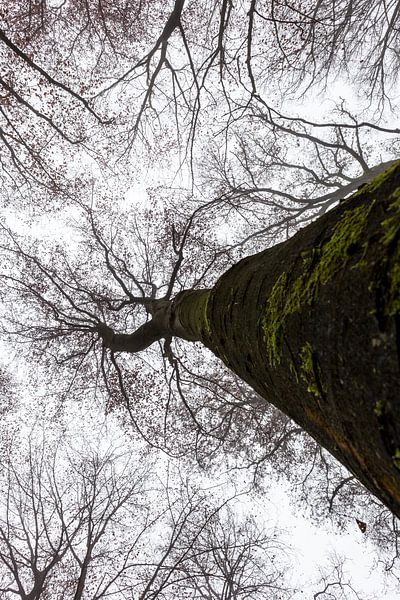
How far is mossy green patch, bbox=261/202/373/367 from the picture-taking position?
74 centimetres

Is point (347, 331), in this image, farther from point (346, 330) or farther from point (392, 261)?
point (392, 261)

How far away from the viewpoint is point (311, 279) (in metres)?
0.89

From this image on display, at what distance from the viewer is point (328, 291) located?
2.47 ft

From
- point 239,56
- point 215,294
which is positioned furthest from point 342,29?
point 215,294

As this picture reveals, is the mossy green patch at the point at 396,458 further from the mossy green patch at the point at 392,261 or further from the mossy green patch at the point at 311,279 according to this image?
the mossy green patch at the point at 311,279

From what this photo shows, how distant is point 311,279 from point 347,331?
278 millimetres

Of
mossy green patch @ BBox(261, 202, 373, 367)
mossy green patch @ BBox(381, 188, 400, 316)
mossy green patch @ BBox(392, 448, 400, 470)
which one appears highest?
mossy green patch @ BBox(261, 202, 373, 367)

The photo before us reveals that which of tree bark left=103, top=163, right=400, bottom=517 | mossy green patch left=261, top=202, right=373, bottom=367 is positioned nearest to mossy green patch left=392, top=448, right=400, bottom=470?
tree bark left=103, top=163, right=400, bottom=517

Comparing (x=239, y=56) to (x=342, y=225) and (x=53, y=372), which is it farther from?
(x=53, y=372)

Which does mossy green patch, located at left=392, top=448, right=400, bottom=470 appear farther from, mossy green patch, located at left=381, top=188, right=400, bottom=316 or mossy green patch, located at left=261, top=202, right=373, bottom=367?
mossy green patch, located at left=261, top=202, right=373, bottom=367

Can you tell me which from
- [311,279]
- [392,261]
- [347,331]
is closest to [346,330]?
[347,331]

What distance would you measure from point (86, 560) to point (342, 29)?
28.4 ft

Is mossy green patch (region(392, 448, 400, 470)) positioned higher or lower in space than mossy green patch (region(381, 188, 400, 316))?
lower

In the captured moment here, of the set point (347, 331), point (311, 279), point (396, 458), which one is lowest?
point (396, 458)
